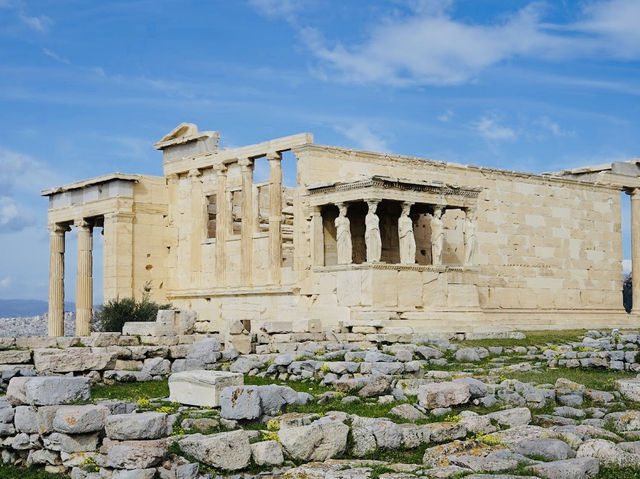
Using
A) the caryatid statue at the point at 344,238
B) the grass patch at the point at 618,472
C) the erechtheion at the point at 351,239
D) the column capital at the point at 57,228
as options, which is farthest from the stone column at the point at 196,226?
the grass patch at the point at 618,472

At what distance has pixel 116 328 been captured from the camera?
1143 inches

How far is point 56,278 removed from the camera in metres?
34.6

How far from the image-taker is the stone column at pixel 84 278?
109 ft

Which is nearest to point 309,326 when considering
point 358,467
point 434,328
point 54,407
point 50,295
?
point 434,328

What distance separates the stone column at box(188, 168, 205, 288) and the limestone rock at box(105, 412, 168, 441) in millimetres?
21202

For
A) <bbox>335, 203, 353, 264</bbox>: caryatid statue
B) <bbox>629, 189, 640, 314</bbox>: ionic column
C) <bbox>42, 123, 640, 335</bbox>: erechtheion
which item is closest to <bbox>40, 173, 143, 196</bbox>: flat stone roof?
<bbox>42, 123, 640, 335</bbox>: erechtheion

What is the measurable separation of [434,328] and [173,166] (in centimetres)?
1181

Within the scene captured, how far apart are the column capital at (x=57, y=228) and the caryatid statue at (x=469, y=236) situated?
1403cm

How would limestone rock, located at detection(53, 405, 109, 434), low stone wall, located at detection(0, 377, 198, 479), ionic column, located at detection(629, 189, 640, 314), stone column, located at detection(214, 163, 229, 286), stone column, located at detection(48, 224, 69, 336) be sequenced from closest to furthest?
low stone wall, located at detection(0, 377, 198, 479), limestone rock, located at detection(53, 405, 109, 434), stone column, located at detection(214, 163, 229, 286), stone column, located at detection(48, 224, 69, 336), ionic column, located at detection(629, 189, 640, 314)

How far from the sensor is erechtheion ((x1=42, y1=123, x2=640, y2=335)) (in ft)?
87.1

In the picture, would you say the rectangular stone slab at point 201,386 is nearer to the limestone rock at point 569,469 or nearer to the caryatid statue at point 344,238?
the limestone rock at point 569,469

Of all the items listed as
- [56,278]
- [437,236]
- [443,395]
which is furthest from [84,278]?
[443,395]

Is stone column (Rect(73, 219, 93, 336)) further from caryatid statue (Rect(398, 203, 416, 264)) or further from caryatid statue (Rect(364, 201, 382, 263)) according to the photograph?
caryatid statue (Rect(398, 203, 416, 264))

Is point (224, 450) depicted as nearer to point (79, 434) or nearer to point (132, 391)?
point (79, 434)
